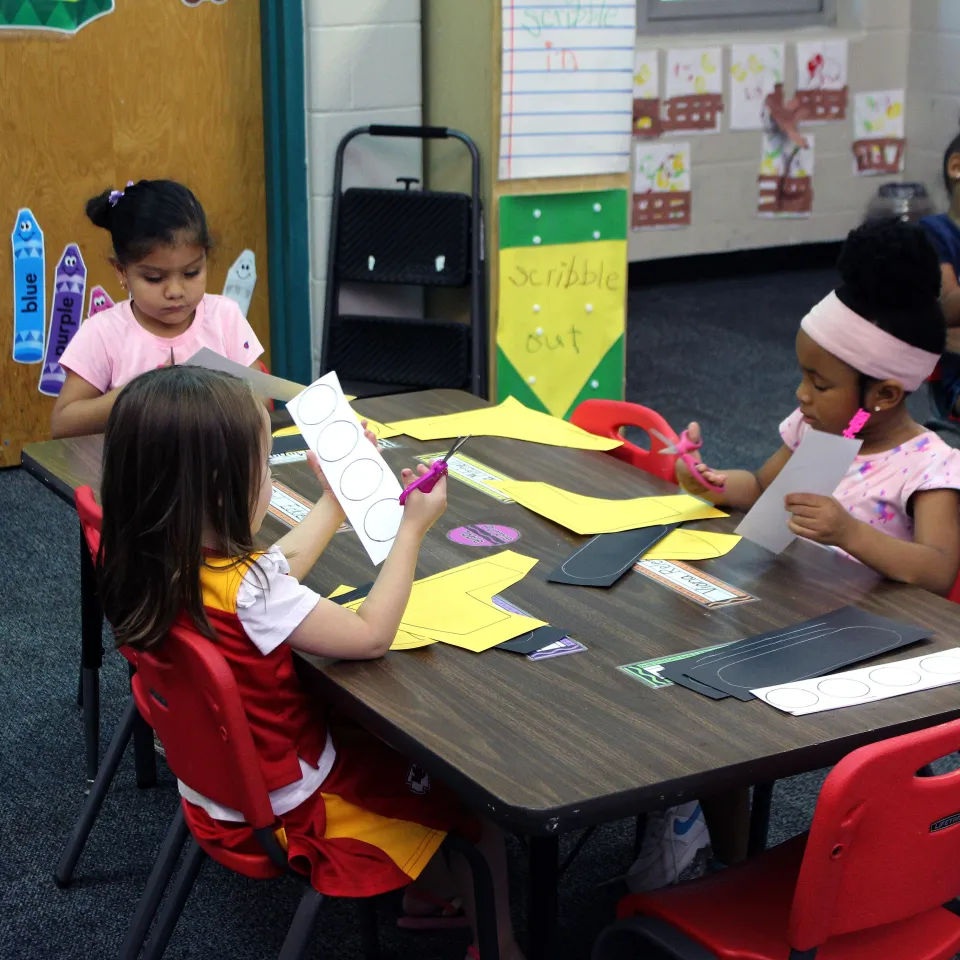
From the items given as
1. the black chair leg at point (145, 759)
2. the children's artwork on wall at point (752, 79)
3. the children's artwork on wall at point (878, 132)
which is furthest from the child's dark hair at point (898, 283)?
the children's artwork on wall at point (878, 132)

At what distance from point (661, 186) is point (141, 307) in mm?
3597

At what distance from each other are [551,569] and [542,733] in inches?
17.3

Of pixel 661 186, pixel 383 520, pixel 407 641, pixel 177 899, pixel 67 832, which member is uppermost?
pixel 661 186

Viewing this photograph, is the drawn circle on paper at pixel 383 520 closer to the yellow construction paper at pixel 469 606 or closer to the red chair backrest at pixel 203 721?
the yellow construction paper at pixel 469 606

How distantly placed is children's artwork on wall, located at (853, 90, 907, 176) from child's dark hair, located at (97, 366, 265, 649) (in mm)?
5196

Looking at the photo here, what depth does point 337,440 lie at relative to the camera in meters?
1.73

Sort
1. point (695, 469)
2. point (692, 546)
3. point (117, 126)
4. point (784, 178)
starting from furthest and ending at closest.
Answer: point (784, 178)
point (117, 126)
point (695, 469)
point (692, 546)

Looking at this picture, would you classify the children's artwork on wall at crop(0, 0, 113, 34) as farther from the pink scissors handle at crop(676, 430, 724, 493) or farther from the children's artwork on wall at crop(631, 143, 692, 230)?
the children's artwork on wall at crop(631, 143, 692, 230)

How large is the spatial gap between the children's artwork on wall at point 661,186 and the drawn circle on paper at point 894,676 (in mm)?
4440

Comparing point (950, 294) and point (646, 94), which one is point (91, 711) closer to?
point (950, 294)

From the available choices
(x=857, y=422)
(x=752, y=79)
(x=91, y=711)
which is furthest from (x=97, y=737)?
(x=752, y=79)

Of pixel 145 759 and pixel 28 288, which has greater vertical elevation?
pixel 28 288

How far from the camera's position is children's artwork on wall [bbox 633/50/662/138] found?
5.60 m

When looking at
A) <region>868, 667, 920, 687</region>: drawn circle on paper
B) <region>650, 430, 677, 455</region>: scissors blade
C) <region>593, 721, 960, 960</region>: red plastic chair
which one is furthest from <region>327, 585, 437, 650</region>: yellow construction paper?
<region>650, 430, 677, 455</region>: scissors blade
